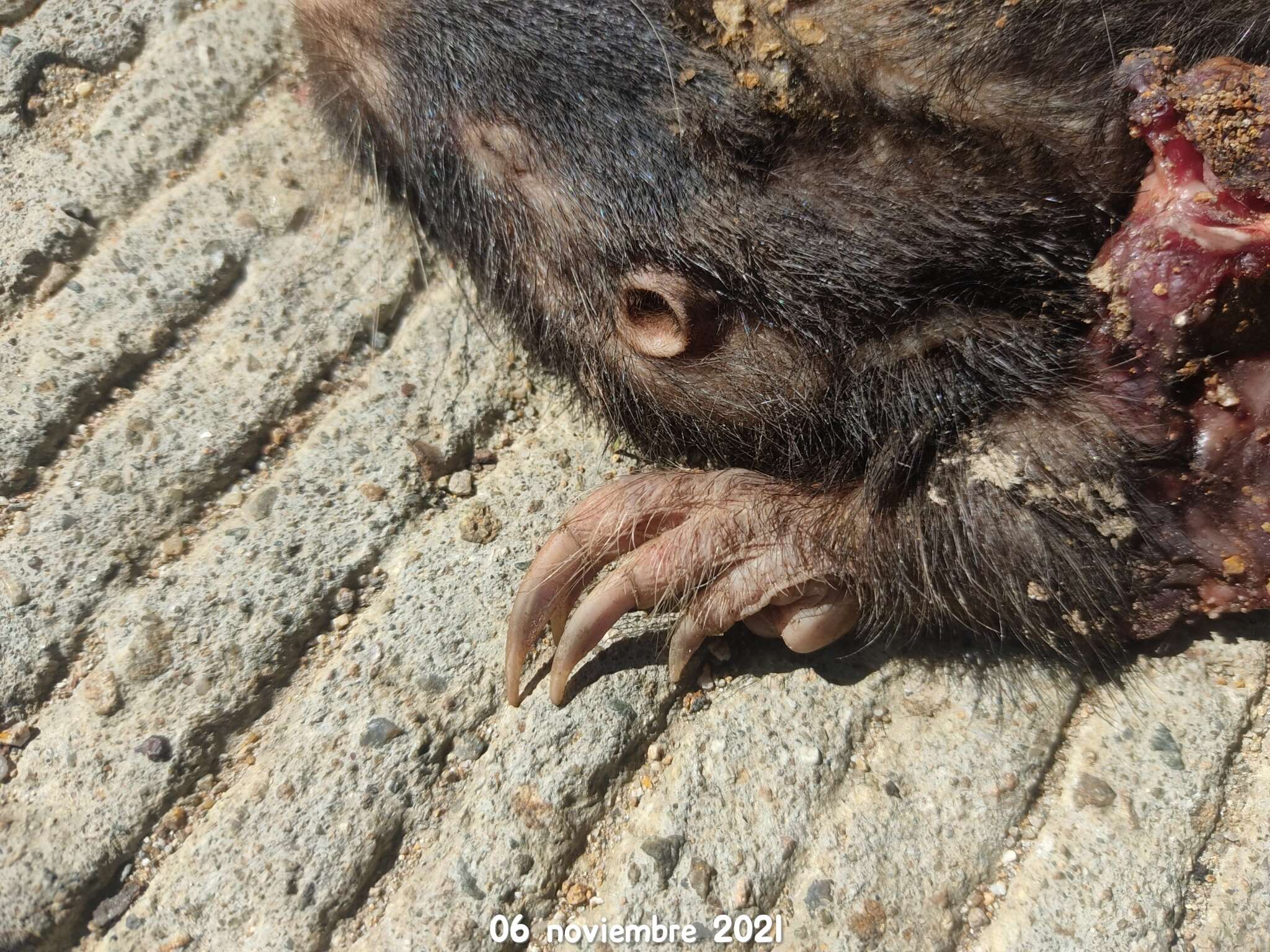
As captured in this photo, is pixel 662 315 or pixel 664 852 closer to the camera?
pixel 664 852

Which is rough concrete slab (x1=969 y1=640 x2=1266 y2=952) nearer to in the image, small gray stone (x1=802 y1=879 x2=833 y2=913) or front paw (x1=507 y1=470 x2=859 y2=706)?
small gray stone (x1=802 y1=879 x2=833 y2=913)

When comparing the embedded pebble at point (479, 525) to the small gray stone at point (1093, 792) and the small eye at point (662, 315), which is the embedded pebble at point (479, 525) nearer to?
the small eye at point (662, 315)

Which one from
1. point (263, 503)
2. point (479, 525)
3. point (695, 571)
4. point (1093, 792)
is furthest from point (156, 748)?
point (1093, 792)

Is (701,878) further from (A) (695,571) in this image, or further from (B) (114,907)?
(B) (114,907)

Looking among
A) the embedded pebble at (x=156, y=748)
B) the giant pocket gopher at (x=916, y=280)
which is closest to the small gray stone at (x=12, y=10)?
the giant pocket gopher at (x=916, y=280)

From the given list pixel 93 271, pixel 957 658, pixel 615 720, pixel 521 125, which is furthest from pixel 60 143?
pixel 957 658

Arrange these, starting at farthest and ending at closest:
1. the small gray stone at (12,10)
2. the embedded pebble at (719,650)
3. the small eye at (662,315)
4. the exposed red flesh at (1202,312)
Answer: the small gray stone at (12,10), the embedded pebble at (719,650), the small eye at (662,315), the exposed red flesh at (1202,312)

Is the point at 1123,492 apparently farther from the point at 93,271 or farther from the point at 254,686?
the point at 93,271
